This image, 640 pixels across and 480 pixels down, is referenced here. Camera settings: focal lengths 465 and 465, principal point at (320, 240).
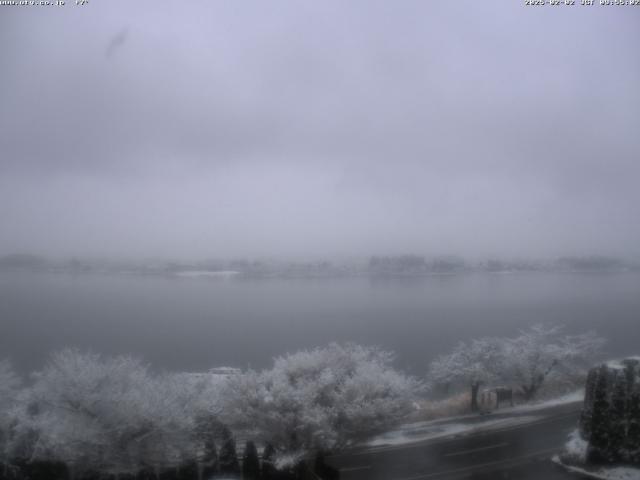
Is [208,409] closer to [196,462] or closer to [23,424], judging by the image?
[196,462]

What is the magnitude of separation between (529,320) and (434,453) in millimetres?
39005

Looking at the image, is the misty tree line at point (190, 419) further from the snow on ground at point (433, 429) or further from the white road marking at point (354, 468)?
the snow on ground at point (433, 429)

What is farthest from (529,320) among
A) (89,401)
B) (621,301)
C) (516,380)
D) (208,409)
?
(89,401)

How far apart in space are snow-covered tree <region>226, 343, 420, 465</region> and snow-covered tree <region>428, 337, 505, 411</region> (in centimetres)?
773

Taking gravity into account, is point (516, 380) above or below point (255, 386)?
below

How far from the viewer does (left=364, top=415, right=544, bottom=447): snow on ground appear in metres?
15.1

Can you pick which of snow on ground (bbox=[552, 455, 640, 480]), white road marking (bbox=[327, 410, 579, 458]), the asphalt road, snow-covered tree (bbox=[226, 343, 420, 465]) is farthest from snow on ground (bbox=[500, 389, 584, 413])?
snow on ground (bbox=[552, 455, 640, 480])

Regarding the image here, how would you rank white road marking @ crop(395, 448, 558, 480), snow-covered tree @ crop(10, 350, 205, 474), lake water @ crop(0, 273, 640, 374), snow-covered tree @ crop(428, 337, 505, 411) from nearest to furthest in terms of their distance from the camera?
1. snow-covered tree @ crop(10, 350, 205, 474)
2. white road marking @ crop(395, 448, 558, 480)
3. snow-covered tree @ crop(428, 337, 505, 411)
4. lake water @ crop(0, 273, 640, 374)

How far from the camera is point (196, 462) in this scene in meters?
12.0

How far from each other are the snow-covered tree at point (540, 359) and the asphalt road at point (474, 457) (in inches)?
235

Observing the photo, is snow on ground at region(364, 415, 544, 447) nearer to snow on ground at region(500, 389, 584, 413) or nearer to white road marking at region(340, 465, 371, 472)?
snow on ground at region(500, 389, 584, 413)

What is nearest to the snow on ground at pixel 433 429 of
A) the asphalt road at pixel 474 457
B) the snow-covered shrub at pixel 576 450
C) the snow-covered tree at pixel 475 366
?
the asphalt road at pixel 474 457

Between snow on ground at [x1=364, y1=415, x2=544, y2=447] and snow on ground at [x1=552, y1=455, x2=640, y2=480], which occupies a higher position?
snow on ground at [x1=552, y1=455, x2=640, y2=480]

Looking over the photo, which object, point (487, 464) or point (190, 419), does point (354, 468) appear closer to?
point (487, 464)
